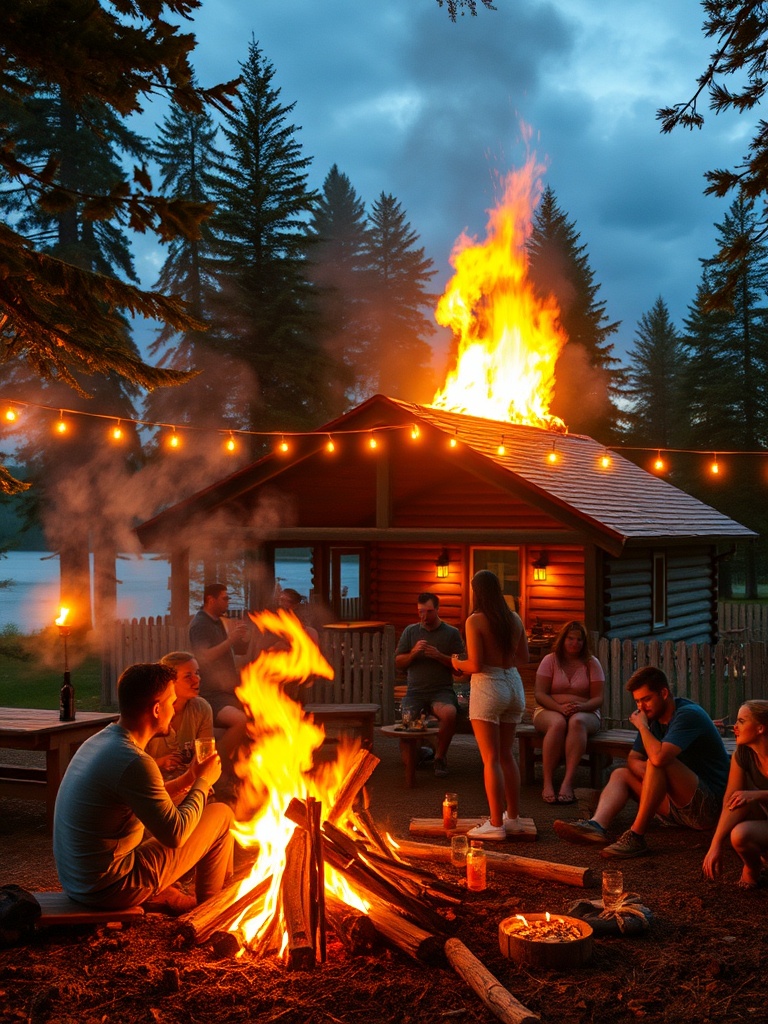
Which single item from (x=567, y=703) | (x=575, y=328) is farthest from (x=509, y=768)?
(x=575, y=328)

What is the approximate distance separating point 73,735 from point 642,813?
469 cm

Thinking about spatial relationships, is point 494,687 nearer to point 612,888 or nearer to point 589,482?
point 612,888

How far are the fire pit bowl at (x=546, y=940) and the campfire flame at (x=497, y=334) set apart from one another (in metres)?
16.2

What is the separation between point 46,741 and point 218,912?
3.21 metres

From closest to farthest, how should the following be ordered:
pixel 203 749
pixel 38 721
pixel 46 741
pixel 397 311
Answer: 1. pixel 203 749
2. pixel 46 741
3. pixel 38 721
4. pixel 397 311

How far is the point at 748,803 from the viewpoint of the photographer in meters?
5.96

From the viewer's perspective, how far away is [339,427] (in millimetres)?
15883

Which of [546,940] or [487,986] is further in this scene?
[546,940]

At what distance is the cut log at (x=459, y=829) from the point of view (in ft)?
23.5

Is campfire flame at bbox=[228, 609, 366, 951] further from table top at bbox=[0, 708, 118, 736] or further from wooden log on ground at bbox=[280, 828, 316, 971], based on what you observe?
table top at bbox=[0, 708, 118, 736]

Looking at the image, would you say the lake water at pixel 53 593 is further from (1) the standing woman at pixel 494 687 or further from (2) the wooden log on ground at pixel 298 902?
(2) the wooden log on ground at pixel 298 902

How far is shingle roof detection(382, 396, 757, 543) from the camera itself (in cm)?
1423

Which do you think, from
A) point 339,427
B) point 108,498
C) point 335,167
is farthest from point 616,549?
point 335,167

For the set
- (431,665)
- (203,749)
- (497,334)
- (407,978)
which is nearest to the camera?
(407,978)
